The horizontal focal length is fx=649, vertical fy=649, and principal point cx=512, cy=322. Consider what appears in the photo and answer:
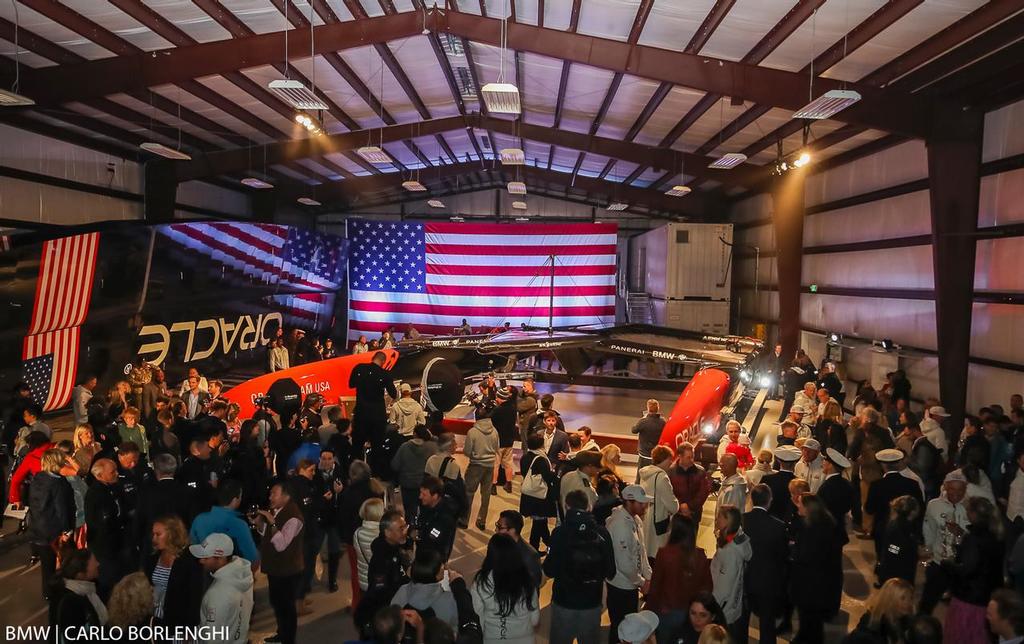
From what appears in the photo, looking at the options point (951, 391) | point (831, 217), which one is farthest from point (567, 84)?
point (951, 391)

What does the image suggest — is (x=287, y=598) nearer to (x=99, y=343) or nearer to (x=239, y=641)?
(x=239, y=641)

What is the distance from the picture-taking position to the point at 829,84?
9.98 meters

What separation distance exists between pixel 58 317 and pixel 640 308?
54.9 ft

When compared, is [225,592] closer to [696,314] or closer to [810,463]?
[810,463]

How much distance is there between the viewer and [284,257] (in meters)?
17.5

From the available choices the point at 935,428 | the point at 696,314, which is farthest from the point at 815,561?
the point at 696,314

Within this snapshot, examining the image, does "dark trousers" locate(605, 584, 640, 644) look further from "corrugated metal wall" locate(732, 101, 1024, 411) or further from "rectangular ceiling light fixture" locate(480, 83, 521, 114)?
"corrugated metal wall" locate(732, 101, 1024, 411)

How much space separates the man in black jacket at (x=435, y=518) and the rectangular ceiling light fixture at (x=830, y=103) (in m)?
6.49

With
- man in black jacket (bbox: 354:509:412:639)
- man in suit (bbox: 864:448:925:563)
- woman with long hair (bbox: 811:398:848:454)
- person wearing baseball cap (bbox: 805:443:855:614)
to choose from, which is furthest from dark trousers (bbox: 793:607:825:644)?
woman with long hair (bbox: 811:398:848:454)

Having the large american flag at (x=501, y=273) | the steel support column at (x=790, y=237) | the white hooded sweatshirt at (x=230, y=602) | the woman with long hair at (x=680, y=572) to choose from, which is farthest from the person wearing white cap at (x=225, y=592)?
the large american flag at (x=501, y=273)

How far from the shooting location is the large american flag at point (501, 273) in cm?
2088

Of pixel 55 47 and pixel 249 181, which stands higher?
pixel 55 47

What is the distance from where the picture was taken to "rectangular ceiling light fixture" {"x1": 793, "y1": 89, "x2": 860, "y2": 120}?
24.9 ft

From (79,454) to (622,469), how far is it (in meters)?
6.88
